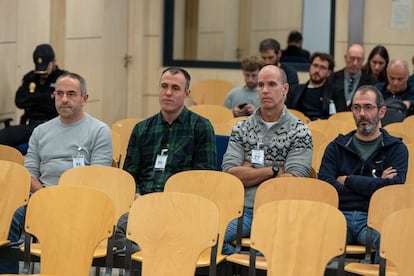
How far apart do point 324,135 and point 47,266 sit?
2.74m

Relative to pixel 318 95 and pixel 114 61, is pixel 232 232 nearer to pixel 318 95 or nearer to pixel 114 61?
pixel 318 95

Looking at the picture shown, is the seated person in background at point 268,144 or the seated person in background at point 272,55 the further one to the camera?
the seated person in background at point 272,55

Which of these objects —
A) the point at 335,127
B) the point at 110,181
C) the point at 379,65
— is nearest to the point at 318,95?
the point at 379,65

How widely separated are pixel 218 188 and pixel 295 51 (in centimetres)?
581

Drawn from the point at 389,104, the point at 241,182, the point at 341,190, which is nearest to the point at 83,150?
the point at 241,182

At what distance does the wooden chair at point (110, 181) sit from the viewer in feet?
20.0

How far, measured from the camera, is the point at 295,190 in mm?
5922

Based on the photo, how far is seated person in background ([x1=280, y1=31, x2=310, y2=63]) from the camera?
11570 mm

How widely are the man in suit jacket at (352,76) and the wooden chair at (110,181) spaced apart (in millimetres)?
3844

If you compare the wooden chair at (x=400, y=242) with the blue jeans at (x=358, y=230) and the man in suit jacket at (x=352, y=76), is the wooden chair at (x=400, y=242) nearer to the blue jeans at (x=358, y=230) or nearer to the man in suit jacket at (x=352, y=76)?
the blue jeans at (x=358, y=230)

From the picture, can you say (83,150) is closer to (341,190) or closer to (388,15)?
(341,190)

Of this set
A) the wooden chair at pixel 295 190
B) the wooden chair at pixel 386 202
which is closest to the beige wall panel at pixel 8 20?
the wooden chair at pixel 295 190

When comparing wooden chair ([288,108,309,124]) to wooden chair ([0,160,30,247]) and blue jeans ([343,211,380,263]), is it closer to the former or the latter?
blue jeans ([343,211,380,263])

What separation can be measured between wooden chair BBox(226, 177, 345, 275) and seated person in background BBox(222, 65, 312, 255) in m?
0.35
